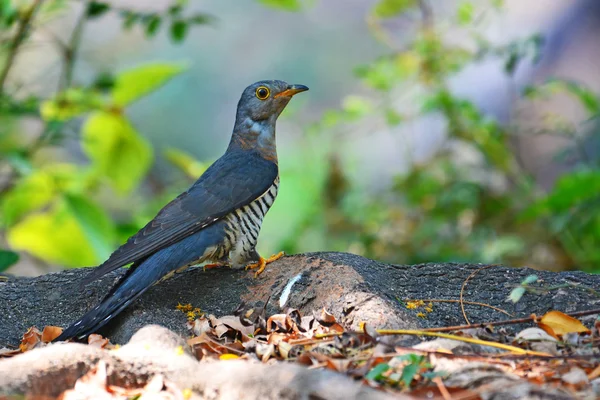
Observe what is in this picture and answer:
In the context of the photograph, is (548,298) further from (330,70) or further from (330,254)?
(330,70)

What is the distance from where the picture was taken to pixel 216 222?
3955 millimetres

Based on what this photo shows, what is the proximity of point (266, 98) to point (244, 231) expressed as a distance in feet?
3.44

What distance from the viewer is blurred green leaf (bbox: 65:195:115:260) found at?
536cm

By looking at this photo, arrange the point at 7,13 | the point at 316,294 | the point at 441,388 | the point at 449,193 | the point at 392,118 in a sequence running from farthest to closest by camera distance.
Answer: the point at 392,118, the point at 449,193, the point at 7,13, the point at 316,294, the point at 441,388

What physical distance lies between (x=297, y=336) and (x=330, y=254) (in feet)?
2.79

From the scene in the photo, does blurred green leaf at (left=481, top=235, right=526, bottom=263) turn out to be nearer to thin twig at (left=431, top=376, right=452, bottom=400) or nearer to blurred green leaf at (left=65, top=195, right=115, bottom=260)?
blurred green leaf at (left=65, top=195, right=115, bottom=260)

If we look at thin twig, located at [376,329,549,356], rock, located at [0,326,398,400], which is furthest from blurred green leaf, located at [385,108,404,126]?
rock, located at [0,326,398,400]

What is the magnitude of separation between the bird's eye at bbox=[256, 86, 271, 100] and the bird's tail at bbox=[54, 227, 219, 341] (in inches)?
44.5

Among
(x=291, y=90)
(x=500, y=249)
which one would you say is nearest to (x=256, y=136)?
(x=291, y=90)

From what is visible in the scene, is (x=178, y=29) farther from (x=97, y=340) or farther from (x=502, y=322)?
(x=502, y=322)

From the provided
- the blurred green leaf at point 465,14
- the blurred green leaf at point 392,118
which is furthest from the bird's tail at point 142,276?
the blurred green leaf at point 465,14

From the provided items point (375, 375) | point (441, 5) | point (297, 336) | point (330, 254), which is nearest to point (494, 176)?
point (441, 5)

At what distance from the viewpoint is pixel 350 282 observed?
334 centimetres

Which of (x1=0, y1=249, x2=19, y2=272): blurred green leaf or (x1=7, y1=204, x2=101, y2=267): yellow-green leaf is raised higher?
(x1=0, y1=249, x2=19, y2=272): blurred green leaf
